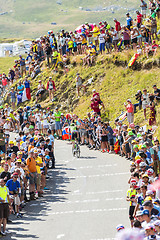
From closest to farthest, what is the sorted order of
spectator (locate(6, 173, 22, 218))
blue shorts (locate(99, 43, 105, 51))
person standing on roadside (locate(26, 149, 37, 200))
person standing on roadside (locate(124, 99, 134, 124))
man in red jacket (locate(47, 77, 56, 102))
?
spectator (locate(6, 173, 22, 218)) < person standing on roadside (locate(26, 149, 37, 200)) < person standing on roadside (locate(124, 99, 134, 124)) < blue shorts (locate(99, 43, 105, 51)) < man in red jacket (locate(47, 77, 56, 102))

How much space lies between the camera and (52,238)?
13.9 m

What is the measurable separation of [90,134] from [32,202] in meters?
9.62

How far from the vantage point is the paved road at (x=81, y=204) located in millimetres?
14508

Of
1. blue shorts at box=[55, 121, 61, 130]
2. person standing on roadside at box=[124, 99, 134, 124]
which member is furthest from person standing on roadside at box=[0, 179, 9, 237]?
blue shorts at box=[55, 121, 61, 130]

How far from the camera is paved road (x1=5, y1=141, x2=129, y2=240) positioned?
571 inches

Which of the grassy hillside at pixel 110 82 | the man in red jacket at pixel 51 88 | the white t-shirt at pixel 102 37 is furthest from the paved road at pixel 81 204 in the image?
the man in red jacket at pixel 51 88

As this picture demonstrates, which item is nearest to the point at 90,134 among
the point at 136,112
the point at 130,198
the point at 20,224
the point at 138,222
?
the point at 136,112

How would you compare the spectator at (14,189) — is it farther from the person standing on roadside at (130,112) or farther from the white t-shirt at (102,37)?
the white t-shirt at (102,37)

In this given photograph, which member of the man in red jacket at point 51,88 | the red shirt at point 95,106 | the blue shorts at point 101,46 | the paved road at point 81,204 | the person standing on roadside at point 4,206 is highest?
the blue shorts at point 101,46

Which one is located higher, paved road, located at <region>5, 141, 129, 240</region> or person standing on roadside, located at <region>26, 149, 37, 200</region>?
person standing on roadside, located at <region>26, 149, 37, 200</region>

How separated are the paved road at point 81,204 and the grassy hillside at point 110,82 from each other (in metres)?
5.20

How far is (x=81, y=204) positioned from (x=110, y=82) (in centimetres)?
1807

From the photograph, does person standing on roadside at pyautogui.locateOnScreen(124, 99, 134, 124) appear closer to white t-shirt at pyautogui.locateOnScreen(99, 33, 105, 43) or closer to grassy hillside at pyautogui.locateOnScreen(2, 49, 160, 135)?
grassy hillside at pyautogui.locateOnScreen(2, 49, 160, 135)

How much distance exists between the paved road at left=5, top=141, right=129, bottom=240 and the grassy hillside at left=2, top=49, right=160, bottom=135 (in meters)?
5.20
